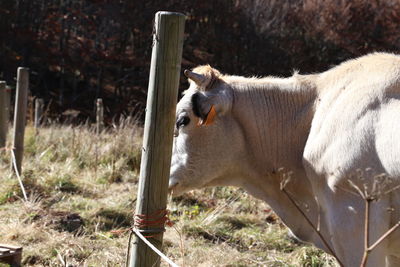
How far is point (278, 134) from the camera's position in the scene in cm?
427

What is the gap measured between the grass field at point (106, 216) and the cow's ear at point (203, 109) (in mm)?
788

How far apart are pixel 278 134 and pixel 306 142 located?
0.76ft

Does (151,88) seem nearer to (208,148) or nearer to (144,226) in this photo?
(144,226)

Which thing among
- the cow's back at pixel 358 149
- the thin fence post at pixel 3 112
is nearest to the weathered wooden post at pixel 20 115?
the thin fence post at pixel 3 112

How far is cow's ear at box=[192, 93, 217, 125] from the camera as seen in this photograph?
4.20 metres

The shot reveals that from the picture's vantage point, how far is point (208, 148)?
432 centimetres

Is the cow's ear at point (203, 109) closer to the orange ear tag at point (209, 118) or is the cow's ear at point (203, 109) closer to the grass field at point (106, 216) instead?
the orange ear tag at point (209, 118)

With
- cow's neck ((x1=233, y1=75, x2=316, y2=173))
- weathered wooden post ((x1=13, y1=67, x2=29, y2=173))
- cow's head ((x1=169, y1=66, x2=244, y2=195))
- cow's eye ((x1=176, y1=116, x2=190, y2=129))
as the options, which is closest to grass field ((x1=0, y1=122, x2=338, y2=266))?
weathered wooden post ((x1=13, y1=67, x2=29, y2=173))

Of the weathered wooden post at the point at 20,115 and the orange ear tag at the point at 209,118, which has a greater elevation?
the orange ear tag at the point at 209,118

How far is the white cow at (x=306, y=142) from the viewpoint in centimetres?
354

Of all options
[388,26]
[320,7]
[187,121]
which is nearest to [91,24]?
[320,7]

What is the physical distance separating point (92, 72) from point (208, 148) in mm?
12137

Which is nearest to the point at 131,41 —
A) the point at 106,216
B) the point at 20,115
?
the point at 20,115

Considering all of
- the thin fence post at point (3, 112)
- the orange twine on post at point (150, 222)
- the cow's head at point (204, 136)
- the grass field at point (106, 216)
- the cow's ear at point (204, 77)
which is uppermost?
the cow's ear at point (204, 77)
